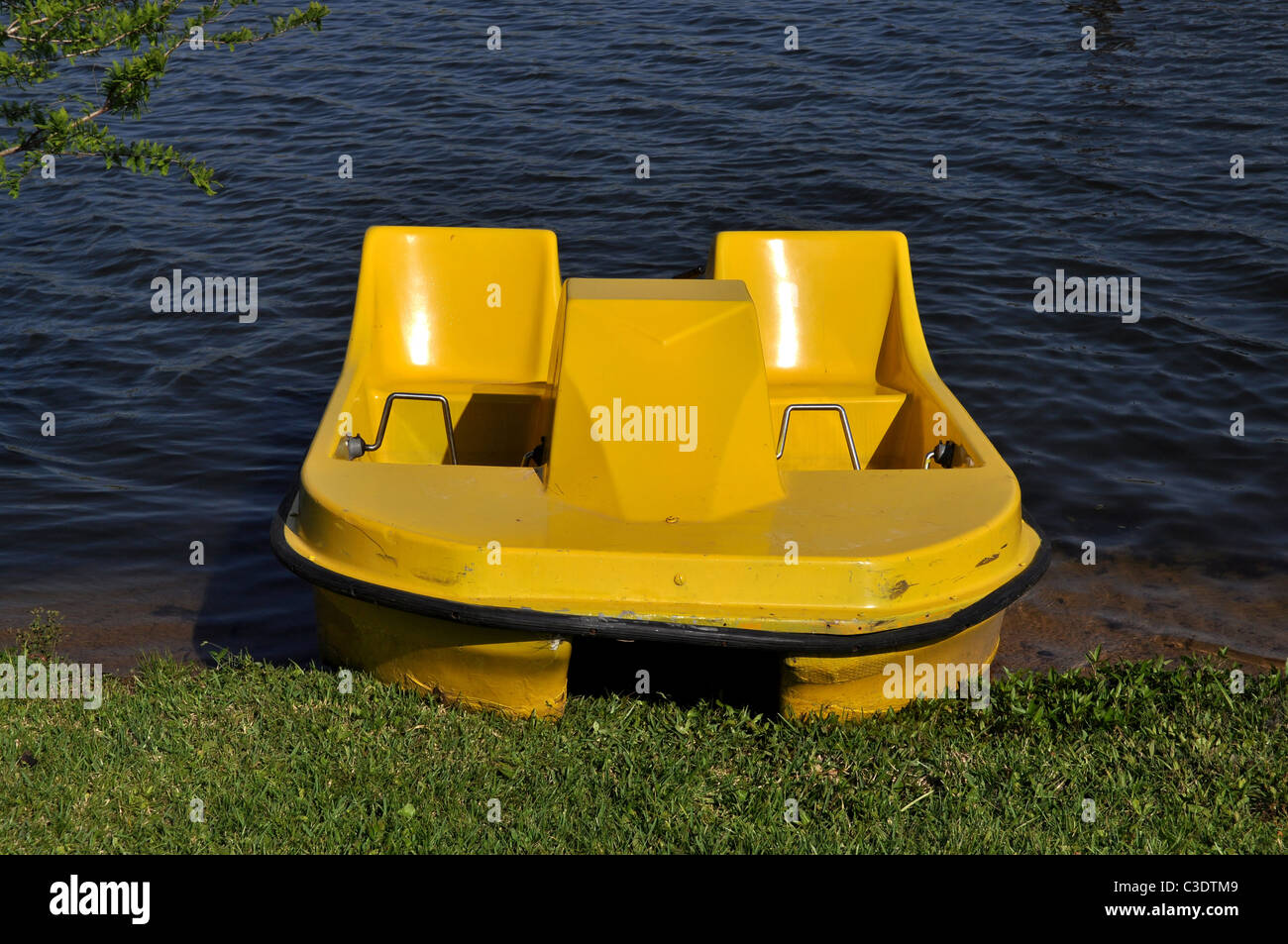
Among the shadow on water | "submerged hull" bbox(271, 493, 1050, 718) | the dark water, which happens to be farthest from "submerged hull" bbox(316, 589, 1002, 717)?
the dark water

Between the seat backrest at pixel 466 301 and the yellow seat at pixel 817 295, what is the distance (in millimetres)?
918

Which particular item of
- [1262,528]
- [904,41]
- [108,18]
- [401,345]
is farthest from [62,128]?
[904,41]

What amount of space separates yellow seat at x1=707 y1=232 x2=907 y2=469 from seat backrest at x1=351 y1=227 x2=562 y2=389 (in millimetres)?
918

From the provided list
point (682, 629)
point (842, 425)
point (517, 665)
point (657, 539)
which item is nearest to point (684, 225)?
point (842, 425)

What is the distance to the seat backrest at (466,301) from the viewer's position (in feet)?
20.7

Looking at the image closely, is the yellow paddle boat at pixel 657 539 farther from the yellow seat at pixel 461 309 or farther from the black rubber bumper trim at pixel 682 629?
the yellow seat at pixel 461 309

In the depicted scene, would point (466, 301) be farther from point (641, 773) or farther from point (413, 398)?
point (641, 773)

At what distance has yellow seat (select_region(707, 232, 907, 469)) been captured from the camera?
6316 millimetres

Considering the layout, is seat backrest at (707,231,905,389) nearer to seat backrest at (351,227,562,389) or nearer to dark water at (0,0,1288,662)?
seat backrest at (351,227,562,389)

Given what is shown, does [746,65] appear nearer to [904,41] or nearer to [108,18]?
[904,41]

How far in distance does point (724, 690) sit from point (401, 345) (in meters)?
2.59

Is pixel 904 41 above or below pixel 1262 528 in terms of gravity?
above

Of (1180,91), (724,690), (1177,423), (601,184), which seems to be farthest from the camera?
(1180,91)

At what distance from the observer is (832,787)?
413 centimetres
